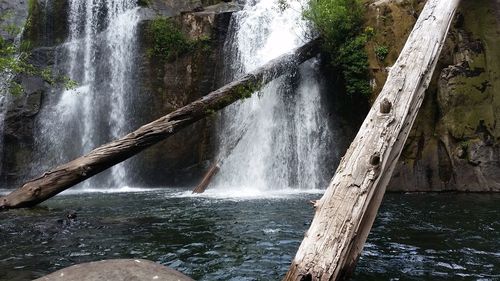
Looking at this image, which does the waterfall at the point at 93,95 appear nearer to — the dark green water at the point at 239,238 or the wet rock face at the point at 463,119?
the dark green water at the point at 239,238

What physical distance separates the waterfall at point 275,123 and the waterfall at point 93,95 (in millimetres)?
4621

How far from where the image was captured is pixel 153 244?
24.1ft

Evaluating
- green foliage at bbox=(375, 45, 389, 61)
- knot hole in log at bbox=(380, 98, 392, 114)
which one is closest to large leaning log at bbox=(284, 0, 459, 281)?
knot hole in log at bbox=(380, 98, 392, 114)

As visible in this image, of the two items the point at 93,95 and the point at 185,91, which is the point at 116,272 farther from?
the point at 93,95

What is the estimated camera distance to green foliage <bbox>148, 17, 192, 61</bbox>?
63.2 feet

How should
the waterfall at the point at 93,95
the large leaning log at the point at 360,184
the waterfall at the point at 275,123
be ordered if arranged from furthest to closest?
the waterfall at the point at 93,95 → the waterfall at the point at 275,123 → the large leaning log at the point at 360,184

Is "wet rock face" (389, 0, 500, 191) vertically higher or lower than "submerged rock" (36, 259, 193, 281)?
higher

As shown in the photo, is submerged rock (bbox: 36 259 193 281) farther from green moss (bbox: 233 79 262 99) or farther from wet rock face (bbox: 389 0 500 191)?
wet rock face (bbox: 389 0 500 191)

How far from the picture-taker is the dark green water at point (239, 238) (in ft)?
19.1

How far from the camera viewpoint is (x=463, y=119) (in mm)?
14000

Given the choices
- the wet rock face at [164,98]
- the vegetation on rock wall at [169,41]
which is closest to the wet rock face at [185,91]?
the wet rock face at [164,98]

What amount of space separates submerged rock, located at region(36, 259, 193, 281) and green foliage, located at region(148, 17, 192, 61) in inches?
634

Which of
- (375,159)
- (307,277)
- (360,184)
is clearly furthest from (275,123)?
(307,277)

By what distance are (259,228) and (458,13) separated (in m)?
11.0
